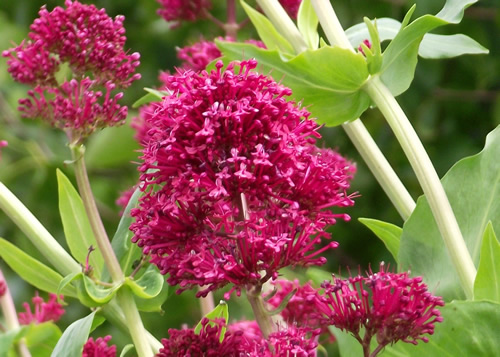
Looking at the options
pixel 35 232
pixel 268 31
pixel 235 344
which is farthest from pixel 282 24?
pixel 235 344

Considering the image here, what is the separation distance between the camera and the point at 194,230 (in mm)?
990

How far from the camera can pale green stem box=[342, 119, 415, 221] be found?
1261mm

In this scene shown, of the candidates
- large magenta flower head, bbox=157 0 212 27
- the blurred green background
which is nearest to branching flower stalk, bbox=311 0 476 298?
large magenta flower head, bbox=157 0 212 27

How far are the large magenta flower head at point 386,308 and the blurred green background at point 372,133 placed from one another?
64.5 inches

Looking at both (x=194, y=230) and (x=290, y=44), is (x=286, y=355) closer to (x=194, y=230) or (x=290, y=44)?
(x=194, y=230)

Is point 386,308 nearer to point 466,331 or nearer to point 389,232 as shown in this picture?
point 466,331

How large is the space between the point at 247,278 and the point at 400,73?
46 cm

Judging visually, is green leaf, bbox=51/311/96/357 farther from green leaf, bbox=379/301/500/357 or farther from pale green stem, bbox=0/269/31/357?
green leaf, bbox=379/301/500/357

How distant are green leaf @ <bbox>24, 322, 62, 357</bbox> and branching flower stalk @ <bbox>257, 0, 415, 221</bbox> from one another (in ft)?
1.73

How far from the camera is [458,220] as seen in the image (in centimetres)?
125

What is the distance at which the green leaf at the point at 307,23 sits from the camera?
56.3 inches

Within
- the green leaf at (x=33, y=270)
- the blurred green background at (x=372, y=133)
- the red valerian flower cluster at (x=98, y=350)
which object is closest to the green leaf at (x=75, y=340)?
the red valerian flower cluster at (x=98, y=350)

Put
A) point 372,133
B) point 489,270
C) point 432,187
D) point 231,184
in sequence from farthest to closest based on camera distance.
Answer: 1. point 372,133
2. point 432,187
3. point 489,270
4. point 231,184

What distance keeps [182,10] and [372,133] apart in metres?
1.15
